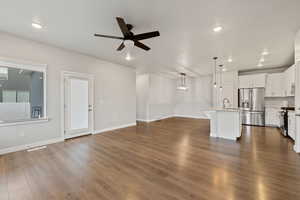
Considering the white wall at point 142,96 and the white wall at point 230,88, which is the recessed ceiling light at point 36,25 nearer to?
the white wall at point 142,96

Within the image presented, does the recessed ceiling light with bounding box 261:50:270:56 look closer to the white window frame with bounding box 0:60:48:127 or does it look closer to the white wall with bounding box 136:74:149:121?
the white wall with bounding box 136:74:149:121

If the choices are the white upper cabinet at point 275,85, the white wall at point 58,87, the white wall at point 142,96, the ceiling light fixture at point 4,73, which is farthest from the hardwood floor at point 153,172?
the white wall at point 142,96

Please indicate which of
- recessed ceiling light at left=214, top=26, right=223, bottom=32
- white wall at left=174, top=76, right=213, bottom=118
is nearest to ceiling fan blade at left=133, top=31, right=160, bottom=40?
recessed ceiling light at left=214, top=26, right=223, bottom=32

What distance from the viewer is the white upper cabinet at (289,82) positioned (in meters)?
4.84

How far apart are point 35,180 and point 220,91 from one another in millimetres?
8171

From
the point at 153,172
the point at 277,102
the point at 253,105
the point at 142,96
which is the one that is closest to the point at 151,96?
the point at 142,96

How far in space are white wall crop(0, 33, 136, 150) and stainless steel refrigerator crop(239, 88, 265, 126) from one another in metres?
5.51

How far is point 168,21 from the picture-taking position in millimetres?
2709

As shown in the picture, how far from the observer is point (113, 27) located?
9.75ft

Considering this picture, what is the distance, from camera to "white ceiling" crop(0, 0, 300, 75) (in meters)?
2.22

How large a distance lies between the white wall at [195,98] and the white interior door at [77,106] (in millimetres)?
6844

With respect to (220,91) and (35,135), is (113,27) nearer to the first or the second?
(35,135)

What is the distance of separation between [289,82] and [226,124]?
3265mm

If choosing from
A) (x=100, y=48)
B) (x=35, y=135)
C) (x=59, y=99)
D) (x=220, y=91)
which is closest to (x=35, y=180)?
(x=35, y=135)
